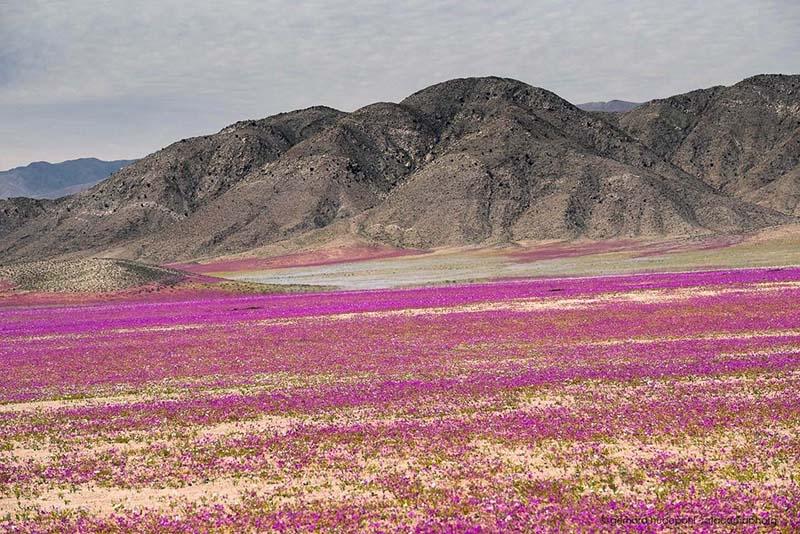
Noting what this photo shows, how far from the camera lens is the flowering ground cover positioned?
43.5 ft

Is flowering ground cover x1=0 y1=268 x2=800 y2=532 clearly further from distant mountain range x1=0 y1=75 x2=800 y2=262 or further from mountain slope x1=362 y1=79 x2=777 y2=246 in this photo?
distant mountain range x1=0 y1=75 x2=800 y2=262

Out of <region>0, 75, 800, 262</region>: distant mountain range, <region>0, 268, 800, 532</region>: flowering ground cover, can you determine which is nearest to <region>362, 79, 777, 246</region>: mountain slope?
<region>0, 75, 800, 262</region>: distant mountain range

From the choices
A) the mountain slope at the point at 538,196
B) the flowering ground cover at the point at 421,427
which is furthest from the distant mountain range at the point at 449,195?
the flowering ground cover at the point at 421,427

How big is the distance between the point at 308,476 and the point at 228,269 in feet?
397

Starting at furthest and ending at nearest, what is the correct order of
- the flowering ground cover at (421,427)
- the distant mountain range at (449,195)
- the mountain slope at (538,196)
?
the distant mountain range at (449,195) → the mountain slope at (538,196) → the flowering ground cover at (421,427)

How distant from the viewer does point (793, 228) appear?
357ft

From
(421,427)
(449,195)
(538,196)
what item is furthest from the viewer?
(449,195)

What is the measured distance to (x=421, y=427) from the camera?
18.9 m

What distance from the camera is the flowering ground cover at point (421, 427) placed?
13.2 m

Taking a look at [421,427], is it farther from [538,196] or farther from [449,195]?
[538,196]

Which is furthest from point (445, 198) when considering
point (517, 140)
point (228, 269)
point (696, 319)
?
point (696, 319)

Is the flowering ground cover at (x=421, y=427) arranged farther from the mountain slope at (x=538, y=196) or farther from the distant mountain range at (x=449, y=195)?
the distant mountain range at (x=449, y=195)

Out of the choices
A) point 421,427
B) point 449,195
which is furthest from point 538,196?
point 421,427

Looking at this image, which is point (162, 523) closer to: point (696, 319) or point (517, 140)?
point (696, 319)
